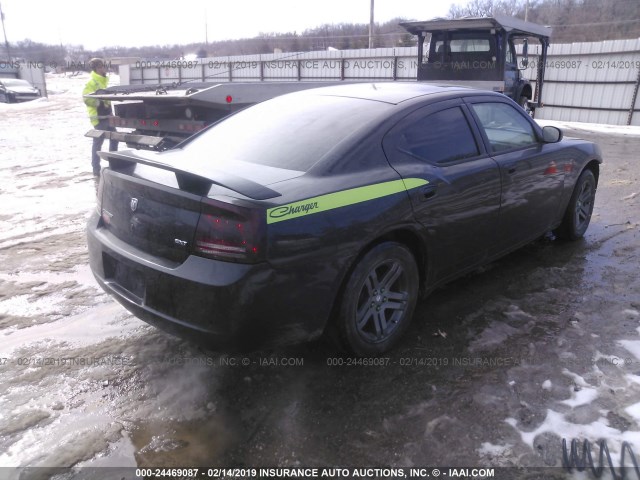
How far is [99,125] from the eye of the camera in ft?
29.4

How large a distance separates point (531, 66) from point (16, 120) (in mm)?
18411

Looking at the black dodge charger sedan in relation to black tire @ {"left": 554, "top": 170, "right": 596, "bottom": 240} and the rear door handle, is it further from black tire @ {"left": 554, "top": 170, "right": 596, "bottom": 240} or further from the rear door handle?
black tire @ {"left": 554, "top": 170, "right": 596, "bottom": 240}

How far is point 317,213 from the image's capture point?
2.68m

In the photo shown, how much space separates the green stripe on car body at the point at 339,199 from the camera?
255 cm

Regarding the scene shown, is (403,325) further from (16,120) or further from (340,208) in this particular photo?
(16,120)

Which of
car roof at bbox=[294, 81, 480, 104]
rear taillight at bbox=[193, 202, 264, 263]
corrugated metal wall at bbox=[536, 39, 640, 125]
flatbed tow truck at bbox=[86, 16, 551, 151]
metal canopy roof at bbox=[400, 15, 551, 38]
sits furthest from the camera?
corrugated metal wall at bbox=[536, 39, 640, 125]

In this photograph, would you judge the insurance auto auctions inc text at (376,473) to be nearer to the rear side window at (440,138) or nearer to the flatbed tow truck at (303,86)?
the rear side window at (440,138)

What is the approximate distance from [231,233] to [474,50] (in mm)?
10509

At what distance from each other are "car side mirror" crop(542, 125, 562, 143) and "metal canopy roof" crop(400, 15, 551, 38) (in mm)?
6840

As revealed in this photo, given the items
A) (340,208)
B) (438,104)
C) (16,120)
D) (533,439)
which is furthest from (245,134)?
(16,120)

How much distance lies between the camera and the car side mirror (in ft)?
14.7

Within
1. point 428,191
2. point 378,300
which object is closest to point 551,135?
point 428,191

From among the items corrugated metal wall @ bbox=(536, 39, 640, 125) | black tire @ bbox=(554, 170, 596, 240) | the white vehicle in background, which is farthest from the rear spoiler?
the white vehicle in background

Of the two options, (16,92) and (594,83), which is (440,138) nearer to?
(594,83)
